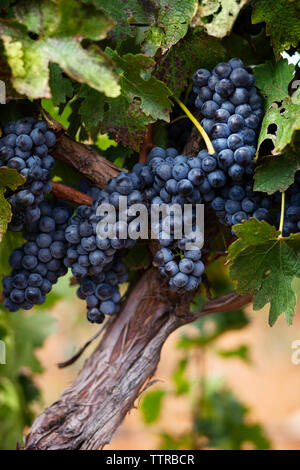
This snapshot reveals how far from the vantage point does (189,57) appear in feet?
2.72

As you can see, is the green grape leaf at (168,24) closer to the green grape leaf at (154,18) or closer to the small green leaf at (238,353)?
the green grape leaf at (154,18)

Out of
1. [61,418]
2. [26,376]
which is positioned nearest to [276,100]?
[61,418]

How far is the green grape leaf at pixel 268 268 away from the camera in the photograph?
77 cm

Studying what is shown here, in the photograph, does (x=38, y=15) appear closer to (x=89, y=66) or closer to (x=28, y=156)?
(x=89, y=66)

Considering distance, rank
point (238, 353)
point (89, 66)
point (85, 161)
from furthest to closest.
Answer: point (238, 353), point (85, 161), point (89, 66)

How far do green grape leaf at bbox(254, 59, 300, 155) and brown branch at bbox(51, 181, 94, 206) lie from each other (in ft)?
0.94

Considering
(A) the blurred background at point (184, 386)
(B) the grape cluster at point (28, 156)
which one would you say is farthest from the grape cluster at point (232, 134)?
(A) the blurred background at point (184, 386)

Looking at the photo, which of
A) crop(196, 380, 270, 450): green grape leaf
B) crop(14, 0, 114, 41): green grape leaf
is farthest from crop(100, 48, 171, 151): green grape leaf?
crop(196, 380, 270, 450): green grape leaf

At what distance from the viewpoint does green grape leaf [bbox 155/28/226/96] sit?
812 mm

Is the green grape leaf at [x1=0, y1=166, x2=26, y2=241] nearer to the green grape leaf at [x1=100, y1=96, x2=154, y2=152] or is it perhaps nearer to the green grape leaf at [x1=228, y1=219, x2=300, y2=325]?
the green grape leaf at [x1=100, y1=96, x2=154, y2=152]

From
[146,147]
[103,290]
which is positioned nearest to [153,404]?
[103,290]

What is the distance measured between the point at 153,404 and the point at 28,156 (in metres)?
1.76

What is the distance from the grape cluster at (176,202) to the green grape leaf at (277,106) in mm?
109

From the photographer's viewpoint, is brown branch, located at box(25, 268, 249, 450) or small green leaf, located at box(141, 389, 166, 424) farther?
small green leaf, located at box(141, 389, 166, 424)
